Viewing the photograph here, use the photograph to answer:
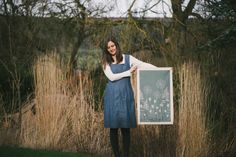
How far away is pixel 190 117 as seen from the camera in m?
6.09

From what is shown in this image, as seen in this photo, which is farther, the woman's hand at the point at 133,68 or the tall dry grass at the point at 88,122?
the tall dry grass at the point at 88,122

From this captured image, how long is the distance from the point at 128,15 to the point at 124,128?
3.71 metres

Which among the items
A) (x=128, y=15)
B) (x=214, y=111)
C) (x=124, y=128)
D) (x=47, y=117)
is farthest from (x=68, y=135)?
(x=128, y=15)

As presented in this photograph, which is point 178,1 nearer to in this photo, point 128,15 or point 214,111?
point 128,15

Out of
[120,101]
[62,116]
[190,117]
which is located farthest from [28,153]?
[190,117]

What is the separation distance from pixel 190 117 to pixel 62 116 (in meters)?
1.74

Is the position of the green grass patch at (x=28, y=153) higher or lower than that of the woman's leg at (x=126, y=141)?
lower

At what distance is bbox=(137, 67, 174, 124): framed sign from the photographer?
5688mm

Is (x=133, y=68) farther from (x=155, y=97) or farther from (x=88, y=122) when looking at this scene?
(x=88, y=122)

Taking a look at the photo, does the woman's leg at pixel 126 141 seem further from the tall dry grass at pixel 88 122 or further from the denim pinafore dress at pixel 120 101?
the tall dry grass at pixel 88 122

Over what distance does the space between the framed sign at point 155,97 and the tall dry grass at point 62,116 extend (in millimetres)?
1056

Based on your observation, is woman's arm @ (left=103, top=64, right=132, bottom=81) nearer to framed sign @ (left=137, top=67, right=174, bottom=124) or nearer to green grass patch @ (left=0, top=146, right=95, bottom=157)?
framed sign @ (left=137, top=67, right=174, bottom=124)

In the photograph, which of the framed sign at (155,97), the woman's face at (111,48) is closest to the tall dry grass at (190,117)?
the framed sign at (155,97)

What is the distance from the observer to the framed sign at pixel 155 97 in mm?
Answer: 5688
